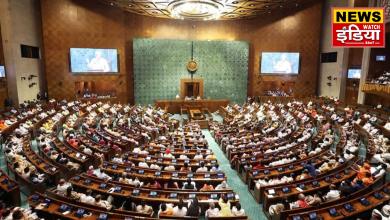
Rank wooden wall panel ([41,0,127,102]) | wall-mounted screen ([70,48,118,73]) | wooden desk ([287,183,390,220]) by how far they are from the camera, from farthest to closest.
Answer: wall-mounted screen ([70,48,118,73]) → wooden wall panel ([41,0,127,102]) → wooden desk ([287,183,390,220])

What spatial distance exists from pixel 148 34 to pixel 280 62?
14484mm

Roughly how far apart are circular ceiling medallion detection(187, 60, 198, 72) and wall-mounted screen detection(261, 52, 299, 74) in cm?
729

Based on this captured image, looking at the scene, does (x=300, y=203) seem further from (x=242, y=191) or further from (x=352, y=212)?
(x=242, y=191)

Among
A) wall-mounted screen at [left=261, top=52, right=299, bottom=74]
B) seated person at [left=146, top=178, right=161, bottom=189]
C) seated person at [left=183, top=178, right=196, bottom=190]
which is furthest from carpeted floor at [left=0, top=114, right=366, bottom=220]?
wall-mounted screen at [left=261, top=52, right=299, bottom=74]

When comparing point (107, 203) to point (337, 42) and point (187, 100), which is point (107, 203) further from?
point (187, 100)

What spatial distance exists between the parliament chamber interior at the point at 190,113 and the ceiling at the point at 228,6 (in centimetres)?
27

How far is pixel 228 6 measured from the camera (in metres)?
21.2

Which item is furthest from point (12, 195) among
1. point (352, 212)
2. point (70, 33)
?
point (70, 33)

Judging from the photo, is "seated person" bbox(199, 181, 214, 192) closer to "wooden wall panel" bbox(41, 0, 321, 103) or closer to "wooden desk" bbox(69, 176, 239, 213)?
"wooden desk" bbox(69, 176, 239, 213)

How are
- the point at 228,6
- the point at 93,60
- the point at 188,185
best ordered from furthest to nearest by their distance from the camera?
1. the point at 93,60
2. the point at 228,6
3. the point at 188,185

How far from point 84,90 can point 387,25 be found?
2804cm

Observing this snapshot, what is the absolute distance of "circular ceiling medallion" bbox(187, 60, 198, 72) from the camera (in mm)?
26312

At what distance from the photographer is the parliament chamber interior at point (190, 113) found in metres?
6.82

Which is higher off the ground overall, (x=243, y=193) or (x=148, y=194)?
(x=148, y=194)
